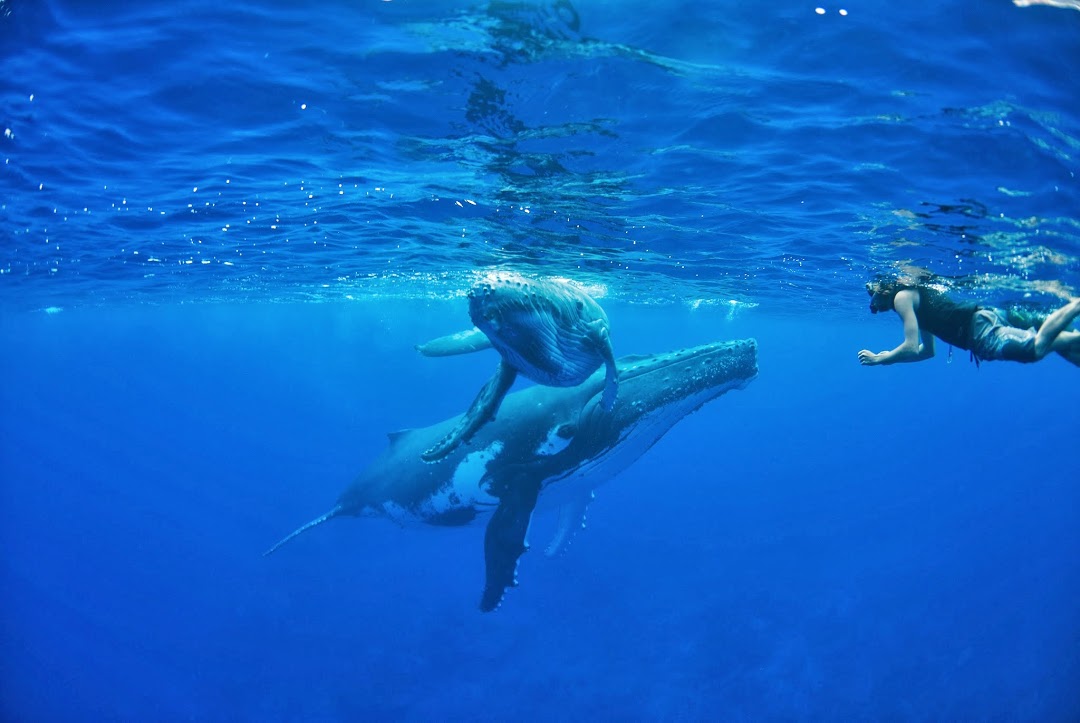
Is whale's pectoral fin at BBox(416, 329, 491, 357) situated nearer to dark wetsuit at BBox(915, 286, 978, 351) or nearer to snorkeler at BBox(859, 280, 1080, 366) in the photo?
snorkeler at BBox(859, 280, 1080, 366)

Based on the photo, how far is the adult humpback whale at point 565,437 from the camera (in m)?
9.18

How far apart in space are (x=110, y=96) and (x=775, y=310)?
38060 millimetres

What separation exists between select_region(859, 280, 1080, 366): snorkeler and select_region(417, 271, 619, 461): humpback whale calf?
2.81 metres

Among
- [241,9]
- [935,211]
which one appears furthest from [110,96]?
[935,211]

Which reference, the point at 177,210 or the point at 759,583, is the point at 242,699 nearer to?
the point at 177,210

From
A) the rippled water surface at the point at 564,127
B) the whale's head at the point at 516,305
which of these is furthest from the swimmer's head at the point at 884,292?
the whale's head at the point at 516,305

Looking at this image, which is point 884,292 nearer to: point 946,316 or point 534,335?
point 946,316

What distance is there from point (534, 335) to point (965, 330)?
4706 mm

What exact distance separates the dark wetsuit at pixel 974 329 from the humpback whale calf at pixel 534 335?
3.50 meters

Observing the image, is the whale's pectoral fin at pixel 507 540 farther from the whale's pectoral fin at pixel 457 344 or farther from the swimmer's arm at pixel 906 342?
the swimmer's arm at pixel 906 342

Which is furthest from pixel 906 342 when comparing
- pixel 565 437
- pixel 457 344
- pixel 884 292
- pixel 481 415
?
pixel 457 344

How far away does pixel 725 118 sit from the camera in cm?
984

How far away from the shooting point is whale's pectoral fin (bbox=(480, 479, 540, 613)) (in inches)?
375

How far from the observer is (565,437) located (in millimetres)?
9336
